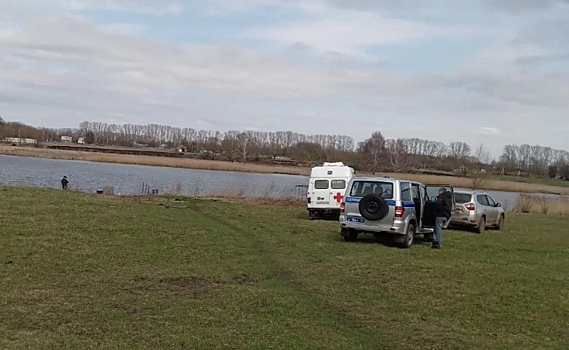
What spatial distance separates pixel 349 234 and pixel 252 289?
721cm

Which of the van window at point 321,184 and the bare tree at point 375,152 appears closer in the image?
the van window at point 321,184

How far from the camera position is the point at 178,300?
832 centimetres

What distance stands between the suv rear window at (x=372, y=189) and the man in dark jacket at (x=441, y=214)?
5.97ft

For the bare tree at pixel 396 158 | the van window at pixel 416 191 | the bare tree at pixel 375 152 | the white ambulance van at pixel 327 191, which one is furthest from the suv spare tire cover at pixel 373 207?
the bare tree at pixel 396 158

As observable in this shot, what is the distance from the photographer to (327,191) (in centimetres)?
2352

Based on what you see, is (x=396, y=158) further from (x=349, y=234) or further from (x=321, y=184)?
(x=349, y=234)

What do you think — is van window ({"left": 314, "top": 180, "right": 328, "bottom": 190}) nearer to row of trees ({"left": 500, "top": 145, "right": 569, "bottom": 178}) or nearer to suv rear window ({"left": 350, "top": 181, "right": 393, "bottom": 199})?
suv rear window ({"left": 350, "top": 181, "right": 393, "bottom": 199})

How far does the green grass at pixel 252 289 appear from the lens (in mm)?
6762

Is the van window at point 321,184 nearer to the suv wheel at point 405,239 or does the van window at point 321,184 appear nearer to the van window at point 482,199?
the van window at point 482,199

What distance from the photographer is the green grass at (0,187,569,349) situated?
676cm

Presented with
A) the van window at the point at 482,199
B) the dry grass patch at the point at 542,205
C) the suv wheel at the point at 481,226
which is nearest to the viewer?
the suv wheel at the point at 481,226

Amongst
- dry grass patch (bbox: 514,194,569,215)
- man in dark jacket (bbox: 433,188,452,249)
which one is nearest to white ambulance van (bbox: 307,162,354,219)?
man in dark jacket (bbox: 433,188,452,249)

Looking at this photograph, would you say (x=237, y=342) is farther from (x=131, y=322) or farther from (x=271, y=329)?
(x=131, y=322)

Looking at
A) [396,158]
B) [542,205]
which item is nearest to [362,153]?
[396,158]
